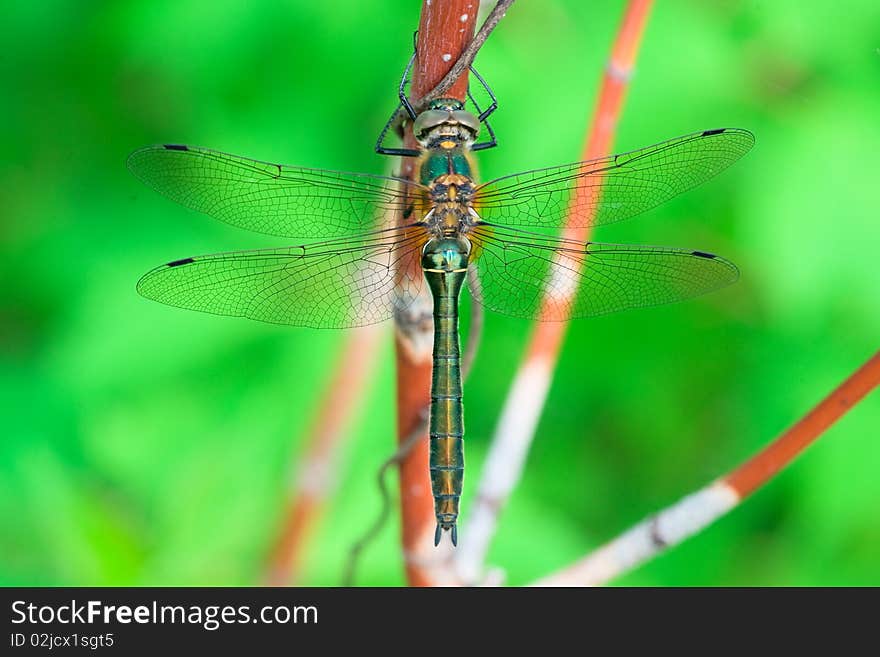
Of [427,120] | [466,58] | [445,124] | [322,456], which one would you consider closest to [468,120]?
[445,124]

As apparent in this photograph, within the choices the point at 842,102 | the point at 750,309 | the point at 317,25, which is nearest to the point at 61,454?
the point at 317,25

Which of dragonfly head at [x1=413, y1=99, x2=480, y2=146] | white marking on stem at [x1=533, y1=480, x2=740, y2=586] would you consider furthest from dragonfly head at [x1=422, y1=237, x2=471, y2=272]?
white marking on stem at [x1=533, y1=480, x2=740, y2=586]

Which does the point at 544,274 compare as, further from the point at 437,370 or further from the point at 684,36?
the point at 684,36

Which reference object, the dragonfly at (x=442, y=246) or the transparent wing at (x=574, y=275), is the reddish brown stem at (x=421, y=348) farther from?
the transparent wing at (x=574, y=275)

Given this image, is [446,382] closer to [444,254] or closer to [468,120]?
[444,254]

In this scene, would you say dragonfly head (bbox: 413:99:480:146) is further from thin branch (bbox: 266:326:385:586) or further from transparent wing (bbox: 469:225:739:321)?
thin branch (bbox: 266:326:385:586)

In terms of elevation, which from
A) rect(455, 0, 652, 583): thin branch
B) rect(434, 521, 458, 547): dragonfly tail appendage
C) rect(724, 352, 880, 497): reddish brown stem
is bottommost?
rect(724, 352, 880, 497): reddish brown stem
